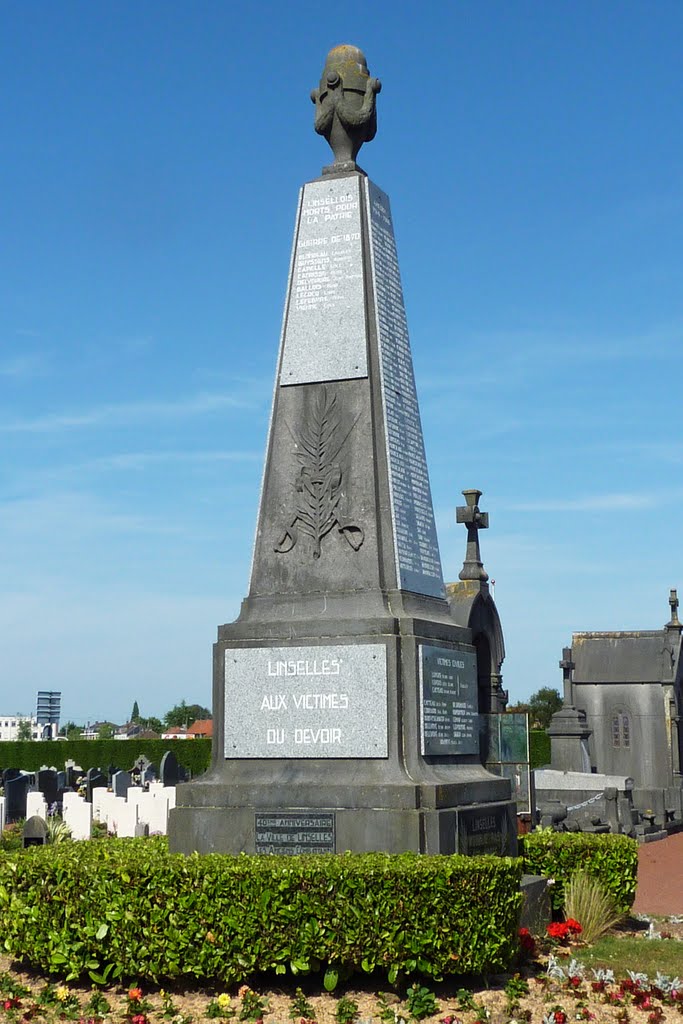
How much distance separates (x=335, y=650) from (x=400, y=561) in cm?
101

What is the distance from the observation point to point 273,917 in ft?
24.1

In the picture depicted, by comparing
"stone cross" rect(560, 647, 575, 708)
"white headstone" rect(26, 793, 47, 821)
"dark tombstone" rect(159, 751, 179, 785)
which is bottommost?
"white headstone" rect(26, 793, 47, 821)

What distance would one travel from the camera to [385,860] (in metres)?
7.71

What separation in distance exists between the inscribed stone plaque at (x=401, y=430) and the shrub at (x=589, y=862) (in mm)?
2574

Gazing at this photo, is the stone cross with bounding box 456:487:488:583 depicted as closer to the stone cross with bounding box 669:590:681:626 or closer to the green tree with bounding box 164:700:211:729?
the stone cross with bounding box 669:590:681:626

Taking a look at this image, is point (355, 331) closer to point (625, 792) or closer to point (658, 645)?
point (625, 792)

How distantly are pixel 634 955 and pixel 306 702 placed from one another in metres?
3.26

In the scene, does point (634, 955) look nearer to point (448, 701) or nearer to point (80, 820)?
point (448, 701)

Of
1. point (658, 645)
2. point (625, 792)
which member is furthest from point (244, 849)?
point (658, 645)

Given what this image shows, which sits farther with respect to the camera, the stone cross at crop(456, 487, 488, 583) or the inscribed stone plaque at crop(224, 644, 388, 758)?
the stone cross at crop(456, 487, 488, 583)

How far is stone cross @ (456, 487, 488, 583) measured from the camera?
2044 cm

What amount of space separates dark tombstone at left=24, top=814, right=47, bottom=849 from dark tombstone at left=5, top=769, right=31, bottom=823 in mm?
6363

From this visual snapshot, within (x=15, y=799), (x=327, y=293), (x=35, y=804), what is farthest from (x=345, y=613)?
(x=15, y=799)

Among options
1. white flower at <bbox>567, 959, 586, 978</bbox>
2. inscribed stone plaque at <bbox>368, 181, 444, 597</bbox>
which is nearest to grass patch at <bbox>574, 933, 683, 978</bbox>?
white flower at <bbox>567, 959, 586, 978</bbox>
